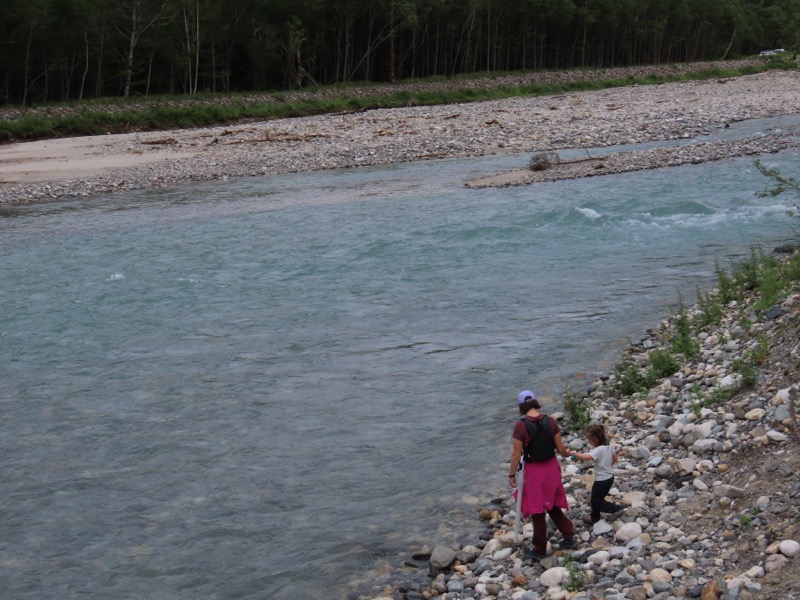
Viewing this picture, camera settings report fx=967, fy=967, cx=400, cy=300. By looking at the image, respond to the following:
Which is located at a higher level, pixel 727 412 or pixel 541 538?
pixel 727 412

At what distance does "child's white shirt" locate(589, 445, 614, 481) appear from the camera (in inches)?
302

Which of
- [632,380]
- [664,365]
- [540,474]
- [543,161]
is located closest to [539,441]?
[540,474]

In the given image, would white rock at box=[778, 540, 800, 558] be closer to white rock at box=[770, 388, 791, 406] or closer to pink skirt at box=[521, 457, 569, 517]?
pink skirt at box=[521, 457, 569, 517]

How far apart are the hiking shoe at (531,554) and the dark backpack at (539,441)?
0.68 m

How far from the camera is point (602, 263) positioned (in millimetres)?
18031

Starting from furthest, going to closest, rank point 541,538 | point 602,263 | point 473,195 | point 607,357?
point 473,195 → point 602,263 → point 607,357 → point 541,538

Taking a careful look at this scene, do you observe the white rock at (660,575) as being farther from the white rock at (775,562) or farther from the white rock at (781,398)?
the white rock at (781,398)

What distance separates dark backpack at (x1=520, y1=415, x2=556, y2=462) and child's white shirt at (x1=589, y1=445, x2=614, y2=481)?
443mm

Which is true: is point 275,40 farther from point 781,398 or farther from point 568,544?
point 568,544

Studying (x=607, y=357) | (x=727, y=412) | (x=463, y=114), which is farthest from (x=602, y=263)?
(x=463, y=114)

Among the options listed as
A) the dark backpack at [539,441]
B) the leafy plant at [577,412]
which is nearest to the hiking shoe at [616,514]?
the dark backpack at [539,441]

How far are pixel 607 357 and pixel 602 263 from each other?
591 centimetres

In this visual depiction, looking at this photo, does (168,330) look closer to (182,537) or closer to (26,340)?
(26,340)

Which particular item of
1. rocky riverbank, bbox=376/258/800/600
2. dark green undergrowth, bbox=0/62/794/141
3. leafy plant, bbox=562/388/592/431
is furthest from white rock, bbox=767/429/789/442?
dark green undergrowth, bbox=0/62/794/141
